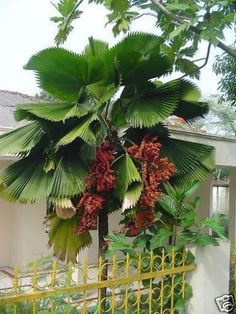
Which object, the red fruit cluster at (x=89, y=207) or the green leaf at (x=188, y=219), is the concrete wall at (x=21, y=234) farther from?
the green leaf at (x=188, y=219)

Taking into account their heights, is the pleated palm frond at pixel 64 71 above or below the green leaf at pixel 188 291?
above

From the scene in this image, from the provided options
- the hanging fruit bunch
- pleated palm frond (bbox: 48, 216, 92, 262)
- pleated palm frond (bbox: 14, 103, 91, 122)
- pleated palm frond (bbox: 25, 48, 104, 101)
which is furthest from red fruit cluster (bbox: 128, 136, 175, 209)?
pleated palm frond (bbox: 48, 216, 92, 262)

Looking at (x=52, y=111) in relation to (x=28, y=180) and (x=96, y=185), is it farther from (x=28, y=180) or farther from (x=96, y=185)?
(x=96, y=185)

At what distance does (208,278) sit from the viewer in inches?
184

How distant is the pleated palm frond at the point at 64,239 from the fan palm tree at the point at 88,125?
0.04 ft

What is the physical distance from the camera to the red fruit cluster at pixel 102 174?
15.0 feet

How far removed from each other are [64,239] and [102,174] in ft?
3.64

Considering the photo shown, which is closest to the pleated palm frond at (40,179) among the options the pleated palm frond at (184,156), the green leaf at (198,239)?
the pleated palm frond at (184,156)

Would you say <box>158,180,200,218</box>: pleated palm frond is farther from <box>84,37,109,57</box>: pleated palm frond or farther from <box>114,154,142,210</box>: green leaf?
<box>84,37,109,57</box>: pleated palm frond

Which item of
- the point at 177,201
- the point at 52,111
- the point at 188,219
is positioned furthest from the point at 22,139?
the point at 188,219

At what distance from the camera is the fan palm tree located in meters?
4.61

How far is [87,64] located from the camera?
15.4ft

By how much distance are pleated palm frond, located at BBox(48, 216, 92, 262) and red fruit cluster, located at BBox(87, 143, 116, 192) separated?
2.72ft

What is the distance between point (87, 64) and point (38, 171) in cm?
130
